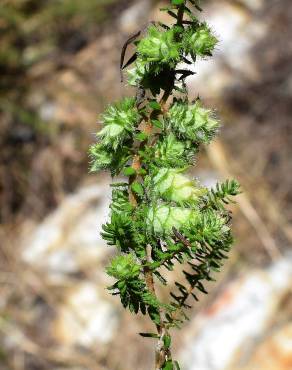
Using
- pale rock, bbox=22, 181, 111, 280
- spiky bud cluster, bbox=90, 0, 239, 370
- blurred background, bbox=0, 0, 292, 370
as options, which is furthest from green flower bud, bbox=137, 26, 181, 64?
pale rock, bbox=22, 181, 111, 280

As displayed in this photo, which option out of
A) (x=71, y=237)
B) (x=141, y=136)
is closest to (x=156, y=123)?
(x=141, y=136)

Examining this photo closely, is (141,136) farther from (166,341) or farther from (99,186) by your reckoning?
(99,186)

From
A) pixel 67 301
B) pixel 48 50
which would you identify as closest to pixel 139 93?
pixel 67 301

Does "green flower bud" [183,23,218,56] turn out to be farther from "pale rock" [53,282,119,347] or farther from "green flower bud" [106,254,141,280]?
"pale rock" [53,282,119,347]

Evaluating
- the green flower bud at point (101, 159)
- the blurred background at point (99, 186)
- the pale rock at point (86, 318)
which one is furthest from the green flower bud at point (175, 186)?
the pale rock at point (86, 318)

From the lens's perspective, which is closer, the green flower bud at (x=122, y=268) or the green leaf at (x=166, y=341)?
the green flower bud at (x=122, y=268)

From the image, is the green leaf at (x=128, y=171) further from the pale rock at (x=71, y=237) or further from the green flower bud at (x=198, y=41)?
the pale rock at (x=71, y=237)

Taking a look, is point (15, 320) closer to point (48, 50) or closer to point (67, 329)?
point (67, 329)
